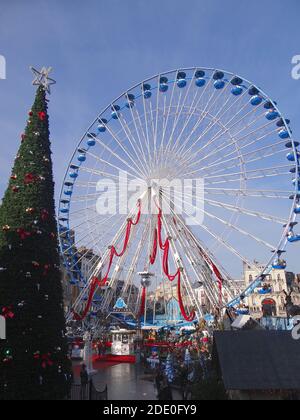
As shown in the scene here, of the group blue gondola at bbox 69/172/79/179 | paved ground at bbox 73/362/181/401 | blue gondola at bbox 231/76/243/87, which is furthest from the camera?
blue gondola at bbox 69/172/79/179

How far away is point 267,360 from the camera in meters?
11.5

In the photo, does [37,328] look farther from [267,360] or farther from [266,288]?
[266,288]

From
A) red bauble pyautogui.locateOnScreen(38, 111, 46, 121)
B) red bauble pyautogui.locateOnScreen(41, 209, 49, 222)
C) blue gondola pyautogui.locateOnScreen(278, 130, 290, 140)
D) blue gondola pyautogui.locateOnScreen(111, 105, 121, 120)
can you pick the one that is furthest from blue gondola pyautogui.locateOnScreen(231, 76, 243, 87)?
red bauble pyautogui.locateOnScreen(41, 209, 49, 222)

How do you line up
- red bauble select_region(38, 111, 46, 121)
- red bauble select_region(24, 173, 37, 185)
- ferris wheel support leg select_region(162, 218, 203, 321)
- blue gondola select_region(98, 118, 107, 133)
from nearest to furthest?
1. red bauble select_region(24, 173, 37, 185)
2. red bauble select_region(38, 111, 46, 121)
3. ferris wheel support leg select_region(162, 218, 203, 321)
4. blue gondola select_region(98, 118, 107, 133)

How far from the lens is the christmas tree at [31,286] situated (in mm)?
10805

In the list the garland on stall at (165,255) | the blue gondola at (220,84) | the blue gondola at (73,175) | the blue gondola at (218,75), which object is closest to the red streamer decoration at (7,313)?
the garland on stall at (165,255)

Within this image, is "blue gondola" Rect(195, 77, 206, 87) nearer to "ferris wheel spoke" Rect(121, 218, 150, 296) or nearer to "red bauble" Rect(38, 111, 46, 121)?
"ferris wheel spoke" Rect(121, 218, 150, 296)

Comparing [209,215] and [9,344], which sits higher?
[209,215]

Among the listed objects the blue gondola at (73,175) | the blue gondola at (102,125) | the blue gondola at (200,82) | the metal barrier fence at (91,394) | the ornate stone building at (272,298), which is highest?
the blue gondola at (200,82)

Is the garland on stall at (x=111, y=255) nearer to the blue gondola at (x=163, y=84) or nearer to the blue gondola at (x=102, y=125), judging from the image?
the blue gondola at (x=102, y=125)

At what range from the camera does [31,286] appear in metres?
11.4

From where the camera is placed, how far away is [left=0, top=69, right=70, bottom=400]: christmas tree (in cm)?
1080
